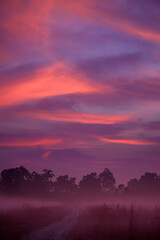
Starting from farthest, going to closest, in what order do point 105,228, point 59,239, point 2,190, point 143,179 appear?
point 143,179 → point 2,190 → point 105,228 → point 59,239

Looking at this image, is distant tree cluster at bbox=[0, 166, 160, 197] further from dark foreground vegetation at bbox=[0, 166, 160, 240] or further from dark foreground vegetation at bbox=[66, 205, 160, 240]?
dark foreground vegetation at bbox=[66, 205, 160, 240]

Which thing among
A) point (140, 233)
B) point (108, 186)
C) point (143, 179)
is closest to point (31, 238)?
point (140, 233)

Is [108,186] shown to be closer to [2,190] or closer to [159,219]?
[2,190]

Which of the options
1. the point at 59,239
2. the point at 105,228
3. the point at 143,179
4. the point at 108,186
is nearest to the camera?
the point at 59,239

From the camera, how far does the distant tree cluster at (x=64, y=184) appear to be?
96.3 m

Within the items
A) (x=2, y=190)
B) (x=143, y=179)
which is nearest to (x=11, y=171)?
(x=2, y=190)

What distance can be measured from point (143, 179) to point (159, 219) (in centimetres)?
10736

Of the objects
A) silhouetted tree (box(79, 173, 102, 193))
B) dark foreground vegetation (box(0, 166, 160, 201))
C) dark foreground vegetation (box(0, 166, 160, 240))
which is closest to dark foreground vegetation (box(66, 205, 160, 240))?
dark foreground vegetation (box(0, 166, 160, 240))

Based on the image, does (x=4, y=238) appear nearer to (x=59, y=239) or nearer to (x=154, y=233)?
(x=59, y=239)

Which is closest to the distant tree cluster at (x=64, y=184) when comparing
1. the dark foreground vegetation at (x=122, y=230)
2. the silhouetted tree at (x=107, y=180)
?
the silhouetted tree at (x=107, y=180)

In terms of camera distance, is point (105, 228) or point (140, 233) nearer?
point (140, 233)

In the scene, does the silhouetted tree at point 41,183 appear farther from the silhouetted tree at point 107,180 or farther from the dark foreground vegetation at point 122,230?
the dark foreground vegetation at point 122,230

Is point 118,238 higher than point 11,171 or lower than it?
lower

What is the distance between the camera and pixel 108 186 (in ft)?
481
